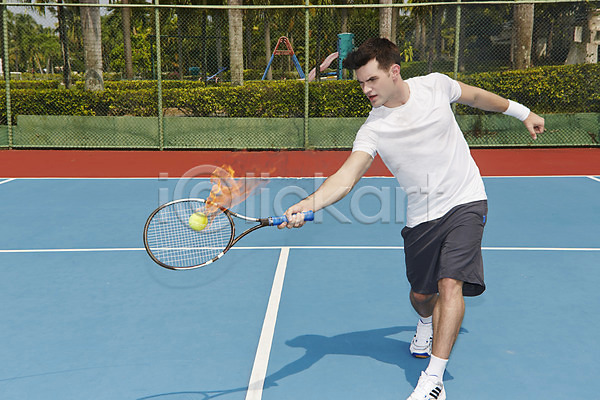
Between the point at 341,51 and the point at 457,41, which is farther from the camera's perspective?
the point at 341,51

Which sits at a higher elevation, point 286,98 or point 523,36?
point 523,36

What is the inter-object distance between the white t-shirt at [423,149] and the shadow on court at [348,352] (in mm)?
933

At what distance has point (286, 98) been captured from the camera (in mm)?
13961

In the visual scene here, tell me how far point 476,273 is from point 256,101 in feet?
37.2

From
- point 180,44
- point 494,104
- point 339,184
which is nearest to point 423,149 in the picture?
point 339,184

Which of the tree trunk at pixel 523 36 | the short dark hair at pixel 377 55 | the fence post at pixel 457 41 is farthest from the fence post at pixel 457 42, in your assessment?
the short dark hair at pixel 377 55

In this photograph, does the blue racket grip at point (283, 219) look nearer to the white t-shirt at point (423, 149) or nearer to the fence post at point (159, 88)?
the white t-shirt at point (423, 149)

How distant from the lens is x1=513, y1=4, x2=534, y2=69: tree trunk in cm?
1466

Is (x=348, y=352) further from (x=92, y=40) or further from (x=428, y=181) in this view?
(x=92, y=40)

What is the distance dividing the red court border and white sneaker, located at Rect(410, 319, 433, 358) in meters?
7.27

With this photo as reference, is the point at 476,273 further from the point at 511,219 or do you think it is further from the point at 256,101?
the point at 256,101

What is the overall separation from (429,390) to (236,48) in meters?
14.2

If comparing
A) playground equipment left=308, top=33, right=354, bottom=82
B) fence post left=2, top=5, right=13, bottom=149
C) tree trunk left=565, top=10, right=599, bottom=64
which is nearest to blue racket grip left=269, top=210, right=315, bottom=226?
fence post left=2, top=5, right=13, bottom=149

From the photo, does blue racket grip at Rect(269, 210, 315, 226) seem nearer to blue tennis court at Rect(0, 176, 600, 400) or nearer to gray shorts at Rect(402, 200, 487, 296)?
gray shorts at Rect(402, 200, 487, 296)
